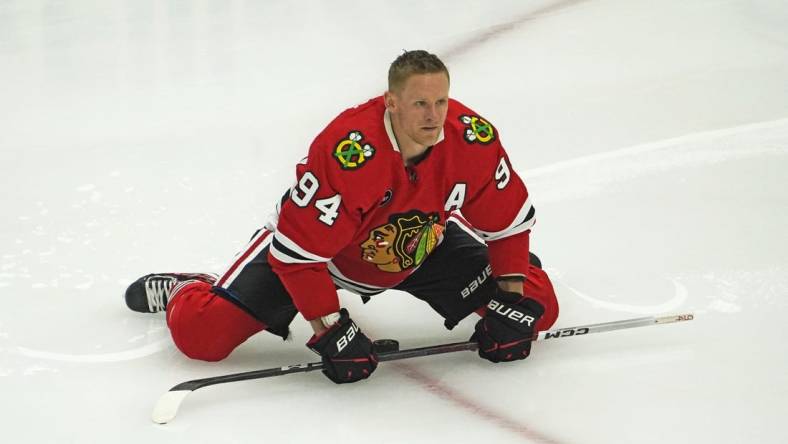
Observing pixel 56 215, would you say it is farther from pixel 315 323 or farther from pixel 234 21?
pixel 234 21

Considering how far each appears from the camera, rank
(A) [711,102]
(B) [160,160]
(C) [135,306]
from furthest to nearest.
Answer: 1. (A) [711,102]
2. (B) [160,160]
3. (C) [135,306]

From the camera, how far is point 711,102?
352 centimetres

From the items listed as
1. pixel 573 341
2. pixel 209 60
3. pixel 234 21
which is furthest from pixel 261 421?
pixel 234 21


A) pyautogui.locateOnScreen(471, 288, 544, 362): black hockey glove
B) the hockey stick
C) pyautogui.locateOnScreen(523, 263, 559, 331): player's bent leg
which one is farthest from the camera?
pyautogui.locateOnScreen(523, 263, 559, 331): player's bent leg

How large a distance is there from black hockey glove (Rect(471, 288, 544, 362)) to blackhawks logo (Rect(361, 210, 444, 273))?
20 cm


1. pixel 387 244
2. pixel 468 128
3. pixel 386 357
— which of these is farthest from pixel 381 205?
pixel 386 357

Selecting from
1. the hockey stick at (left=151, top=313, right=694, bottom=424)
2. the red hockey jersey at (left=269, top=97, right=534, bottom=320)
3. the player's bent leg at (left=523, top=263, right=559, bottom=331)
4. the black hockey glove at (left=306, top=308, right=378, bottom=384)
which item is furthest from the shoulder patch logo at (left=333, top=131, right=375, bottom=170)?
the player's bent leg at (left=523, top=263, right=559, bottom=331)

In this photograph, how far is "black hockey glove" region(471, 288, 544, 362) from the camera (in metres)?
2.19

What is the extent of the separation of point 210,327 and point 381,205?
0.48 metres

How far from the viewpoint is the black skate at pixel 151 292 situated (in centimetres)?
239

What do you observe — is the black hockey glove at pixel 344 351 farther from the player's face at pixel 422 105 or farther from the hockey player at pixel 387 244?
the player's face at pixel 422 105

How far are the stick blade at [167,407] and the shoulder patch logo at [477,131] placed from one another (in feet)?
2.52

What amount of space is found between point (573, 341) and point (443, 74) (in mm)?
747

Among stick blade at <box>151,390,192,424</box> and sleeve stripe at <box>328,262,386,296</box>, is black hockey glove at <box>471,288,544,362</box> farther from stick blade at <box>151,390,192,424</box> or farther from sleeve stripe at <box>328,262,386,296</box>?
stick blade at <box>151,390,192,424</box>
